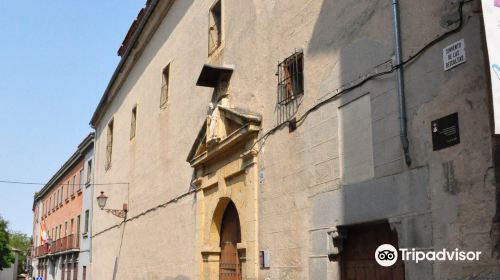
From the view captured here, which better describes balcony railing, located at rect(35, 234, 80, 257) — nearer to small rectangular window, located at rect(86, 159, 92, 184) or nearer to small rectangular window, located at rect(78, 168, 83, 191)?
small rectangular window, located at rect(78, 168, 83, 191)

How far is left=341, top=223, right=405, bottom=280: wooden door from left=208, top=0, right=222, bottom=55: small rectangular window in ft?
18.9

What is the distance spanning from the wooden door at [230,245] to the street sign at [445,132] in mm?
4967

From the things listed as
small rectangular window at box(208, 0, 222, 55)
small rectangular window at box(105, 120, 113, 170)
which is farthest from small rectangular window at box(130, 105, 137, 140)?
small rectangular window at box(208, 0, 222, 55)

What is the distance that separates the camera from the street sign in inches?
183

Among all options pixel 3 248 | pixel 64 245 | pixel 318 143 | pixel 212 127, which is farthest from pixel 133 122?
pixel 3 248

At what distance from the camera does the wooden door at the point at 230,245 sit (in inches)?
367

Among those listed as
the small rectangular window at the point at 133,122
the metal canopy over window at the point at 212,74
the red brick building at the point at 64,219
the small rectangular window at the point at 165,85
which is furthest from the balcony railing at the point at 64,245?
the metal canopy over window at the point at 212,74

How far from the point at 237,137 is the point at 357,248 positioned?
10.9ft

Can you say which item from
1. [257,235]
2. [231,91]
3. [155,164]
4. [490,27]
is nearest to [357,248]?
[257,235]

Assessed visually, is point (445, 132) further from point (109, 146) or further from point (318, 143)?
point (109, 146)

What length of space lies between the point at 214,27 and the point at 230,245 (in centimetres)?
421

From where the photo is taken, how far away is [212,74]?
10195 millimetres

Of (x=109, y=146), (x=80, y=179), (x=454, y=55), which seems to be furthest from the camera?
(x=80, y=179)

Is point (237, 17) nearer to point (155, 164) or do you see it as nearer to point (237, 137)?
point (237, 137)
